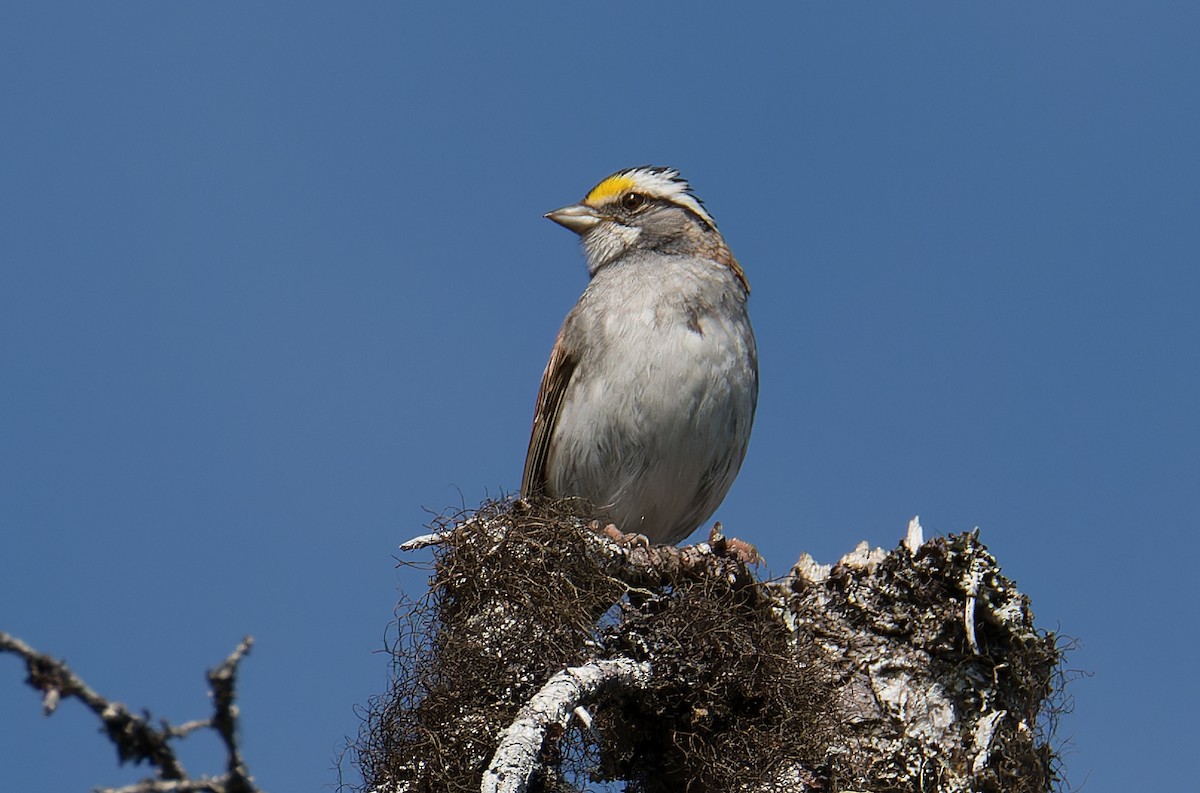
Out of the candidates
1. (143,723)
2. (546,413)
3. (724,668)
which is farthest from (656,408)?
(143,723)

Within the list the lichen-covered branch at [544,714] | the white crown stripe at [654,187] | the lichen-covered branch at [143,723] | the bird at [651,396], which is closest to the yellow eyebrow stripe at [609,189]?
the white crown stripe at [654,187]

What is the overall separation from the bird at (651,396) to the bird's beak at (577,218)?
473 millimetres

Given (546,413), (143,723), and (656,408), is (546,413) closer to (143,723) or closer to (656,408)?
(656,408)

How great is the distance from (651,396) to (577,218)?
1742 millimetres

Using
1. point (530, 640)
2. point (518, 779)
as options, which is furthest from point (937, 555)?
point (518, 779)

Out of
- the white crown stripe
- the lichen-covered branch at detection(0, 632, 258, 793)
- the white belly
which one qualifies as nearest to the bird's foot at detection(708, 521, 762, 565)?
the white belly

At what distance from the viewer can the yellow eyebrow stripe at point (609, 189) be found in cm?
855

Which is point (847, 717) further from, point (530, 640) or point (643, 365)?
point (643, 365)

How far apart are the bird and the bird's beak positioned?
1.55 ft

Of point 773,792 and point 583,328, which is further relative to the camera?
point 583,328

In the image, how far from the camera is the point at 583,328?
7559 mm

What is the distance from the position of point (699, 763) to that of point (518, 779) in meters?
1.13

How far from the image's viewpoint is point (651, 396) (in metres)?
7.18

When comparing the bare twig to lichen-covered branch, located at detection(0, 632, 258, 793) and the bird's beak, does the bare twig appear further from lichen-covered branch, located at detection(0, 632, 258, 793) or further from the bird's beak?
the bird's beak
